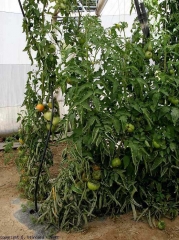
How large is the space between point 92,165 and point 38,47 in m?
0.86

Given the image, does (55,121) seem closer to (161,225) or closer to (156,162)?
(156,162)

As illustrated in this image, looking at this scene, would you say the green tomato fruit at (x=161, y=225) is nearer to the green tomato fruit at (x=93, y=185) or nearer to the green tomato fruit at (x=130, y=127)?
the green tomato fruit at (x=93, y=185)

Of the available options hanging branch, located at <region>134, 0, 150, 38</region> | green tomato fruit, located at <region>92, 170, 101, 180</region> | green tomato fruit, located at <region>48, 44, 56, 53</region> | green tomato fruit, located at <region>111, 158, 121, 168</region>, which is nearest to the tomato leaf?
green tomato fruit, located at <region>111, 158, 121, 168</region>

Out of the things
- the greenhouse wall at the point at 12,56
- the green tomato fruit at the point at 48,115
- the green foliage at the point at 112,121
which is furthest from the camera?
the greenhouse wall at the point at 12,56

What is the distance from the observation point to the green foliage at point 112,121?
5.38 feet

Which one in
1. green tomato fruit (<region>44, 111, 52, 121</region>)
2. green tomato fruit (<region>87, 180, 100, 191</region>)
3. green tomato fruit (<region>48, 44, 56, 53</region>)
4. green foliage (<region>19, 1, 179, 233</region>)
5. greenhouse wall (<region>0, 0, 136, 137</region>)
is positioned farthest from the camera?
greenhouse wall (<region>0, 0, 136, 137</region>)

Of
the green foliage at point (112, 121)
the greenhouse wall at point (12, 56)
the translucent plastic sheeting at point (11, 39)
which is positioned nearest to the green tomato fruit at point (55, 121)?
the green foliage at point (112, 121)

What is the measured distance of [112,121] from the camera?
163cm

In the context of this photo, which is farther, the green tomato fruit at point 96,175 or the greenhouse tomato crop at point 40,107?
the greenhouse tomato crop at point 40,107

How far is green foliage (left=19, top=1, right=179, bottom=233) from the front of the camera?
1.64 metres

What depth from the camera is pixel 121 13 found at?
3807 millimetres

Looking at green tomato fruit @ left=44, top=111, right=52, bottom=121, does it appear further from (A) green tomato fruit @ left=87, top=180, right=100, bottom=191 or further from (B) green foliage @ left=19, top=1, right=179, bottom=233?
(A) green tomato fruit @ left=87, top=180, right=100, bottom=191

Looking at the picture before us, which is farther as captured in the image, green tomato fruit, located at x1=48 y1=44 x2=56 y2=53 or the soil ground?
green tomato fruit, located at x1=48 y1=44 x2=56 y2=53

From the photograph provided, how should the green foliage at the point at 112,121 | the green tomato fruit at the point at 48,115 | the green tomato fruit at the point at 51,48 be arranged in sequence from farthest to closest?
the green tomato fruit at the point at 48,115
the green tomato fruit at the point at 51,48
the green foliage at the point at 112,121
